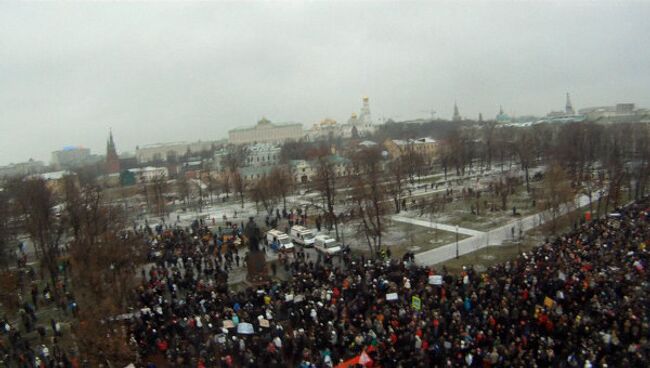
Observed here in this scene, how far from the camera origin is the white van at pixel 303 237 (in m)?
25.1

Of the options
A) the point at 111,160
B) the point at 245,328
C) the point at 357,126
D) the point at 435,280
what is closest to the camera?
the point at 245,328

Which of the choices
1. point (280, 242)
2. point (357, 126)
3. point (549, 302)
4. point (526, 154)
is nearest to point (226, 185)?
point (280, 242)

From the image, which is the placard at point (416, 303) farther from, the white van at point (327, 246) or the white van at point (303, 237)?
the white van at point (303, 237)

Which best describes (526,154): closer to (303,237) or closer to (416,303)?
(303,237)

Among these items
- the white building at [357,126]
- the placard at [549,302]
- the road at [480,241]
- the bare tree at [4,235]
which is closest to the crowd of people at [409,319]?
the placard at [549,302]

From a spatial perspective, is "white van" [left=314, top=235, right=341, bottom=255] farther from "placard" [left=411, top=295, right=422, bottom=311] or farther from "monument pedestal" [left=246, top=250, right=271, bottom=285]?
"placard" [left=411, top=295, right=422, bottom=311]

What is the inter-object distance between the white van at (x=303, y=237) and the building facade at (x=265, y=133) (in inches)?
6110

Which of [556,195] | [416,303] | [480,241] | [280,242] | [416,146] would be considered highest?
[416,146]

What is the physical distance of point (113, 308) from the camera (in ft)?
45.6

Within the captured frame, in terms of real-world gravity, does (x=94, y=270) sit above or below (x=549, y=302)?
above

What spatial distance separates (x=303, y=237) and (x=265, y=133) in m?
159

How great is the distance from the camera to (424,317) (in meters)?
13.0

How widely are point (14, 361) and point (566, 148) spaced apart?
4892 centimetres

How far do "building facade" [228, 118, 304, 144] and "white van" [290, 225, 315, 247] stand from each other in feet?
509
